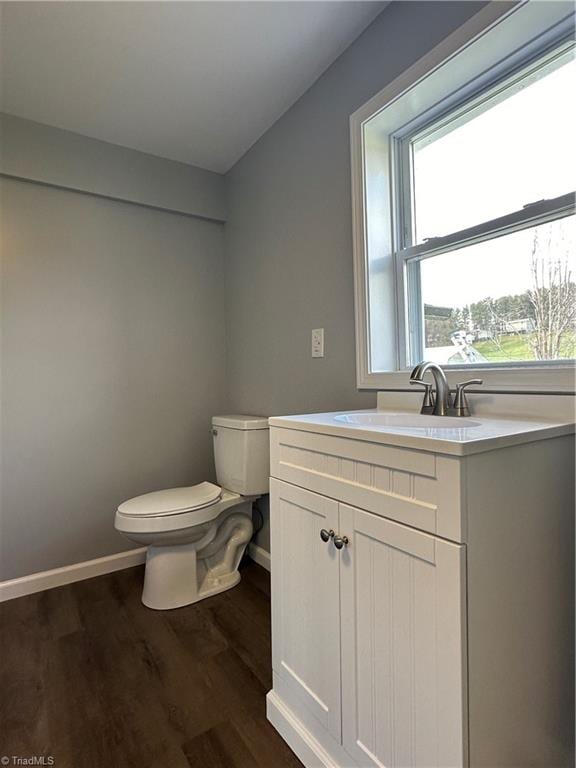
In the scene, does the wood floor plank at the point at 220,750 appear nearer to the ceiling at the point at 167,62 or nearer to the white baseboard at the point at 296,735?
the white baseboard at the point at 296,735

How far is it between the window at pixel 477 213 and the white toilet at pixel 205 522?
80cm

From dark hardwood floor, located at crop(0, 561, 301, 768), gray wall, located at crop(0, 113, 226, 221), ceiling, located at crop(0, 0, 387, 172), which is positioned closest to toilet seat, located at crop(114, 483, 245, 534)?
dark hardwood floor, located at crop(0, 561, 301, 768)

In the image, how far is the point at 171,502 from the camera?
1826 mm

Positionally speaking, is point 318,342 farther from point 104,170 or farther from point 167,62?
point 104,170

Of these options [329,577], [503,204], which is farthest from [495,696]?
[503,204]

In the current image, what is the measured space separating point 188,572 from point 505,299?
67.6 inches

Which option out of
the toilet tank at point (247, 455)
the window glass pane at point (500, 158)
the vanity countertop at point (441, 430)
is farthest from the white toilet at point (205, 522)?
the window glass pane at point (500, 158)

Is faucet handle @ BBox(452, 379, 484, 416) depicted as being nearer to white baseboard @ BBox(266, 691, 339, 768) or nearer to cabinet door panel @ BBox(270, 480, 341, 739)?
cabinet door panel @ BBox(270, 480, 341, 739)

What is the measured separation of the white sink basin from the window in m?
0.18

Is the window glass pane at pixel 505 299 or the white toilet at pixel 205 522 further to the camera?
the white toilet at pixel 205 522

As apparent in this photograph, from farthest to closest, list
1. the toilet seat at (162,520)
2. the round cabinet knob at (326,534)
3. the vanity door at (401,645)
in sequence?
the toilet seat at (162,520)
the round cabinet knob at (326,534)
the vanity door at (401,645)

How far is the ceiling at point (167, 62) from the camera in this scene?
1411 millimetres

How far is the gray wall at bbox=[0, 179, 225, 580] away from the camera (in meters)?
1.97

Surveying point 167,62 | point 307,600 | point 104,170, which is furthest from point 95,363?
point 307,600
